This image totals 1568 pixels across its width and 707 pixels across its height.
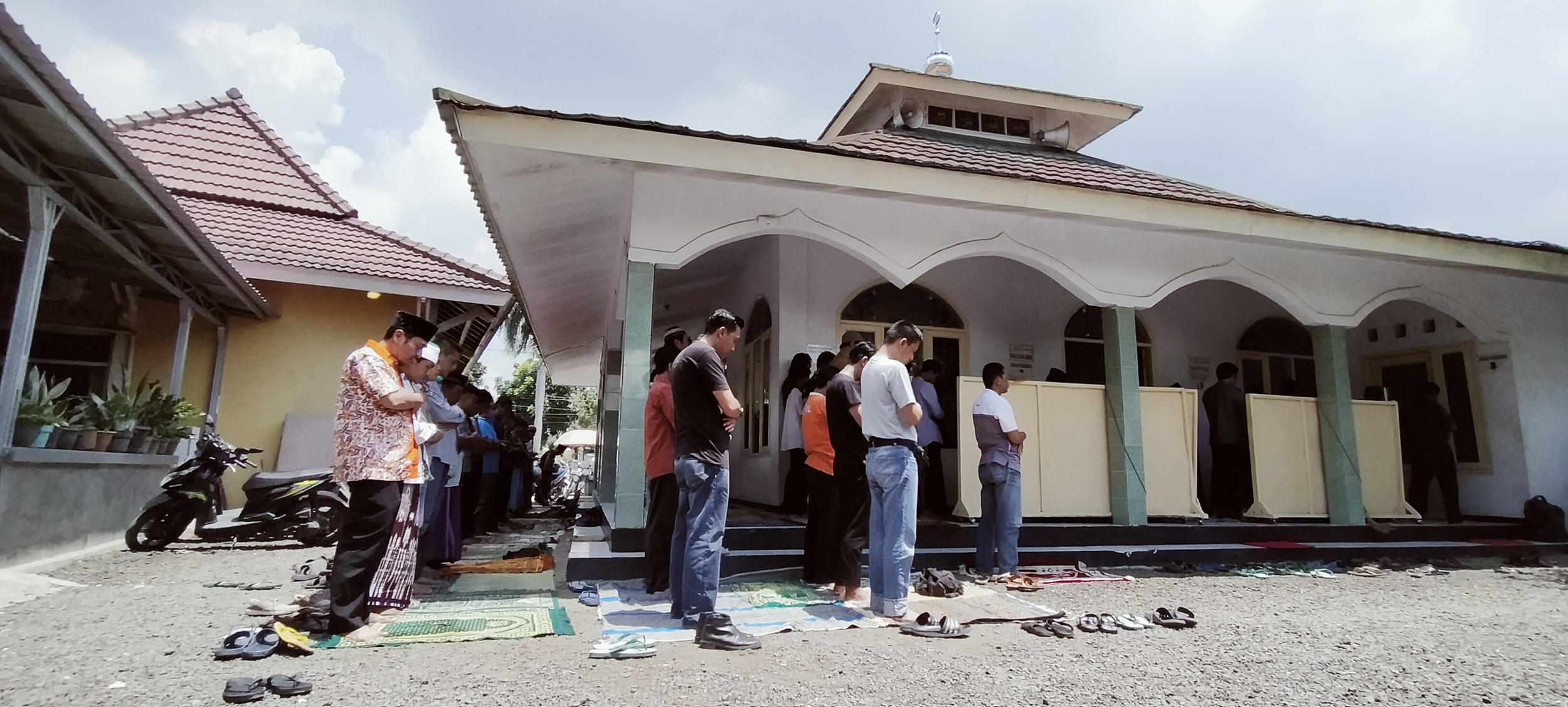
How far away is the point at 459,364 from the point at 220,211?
620 centimetres

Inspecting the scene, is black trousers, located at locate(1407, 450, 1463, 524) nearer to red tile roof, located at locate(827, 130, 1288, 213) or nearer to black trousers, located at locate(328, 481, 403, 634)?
red tile roof, located at locate(827, 130, 1288, 213)

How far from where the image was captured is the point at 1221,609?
15.4 feet

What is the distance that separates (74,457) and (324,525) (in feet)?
6.13

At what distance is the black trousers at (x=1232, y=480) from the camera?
7539mm

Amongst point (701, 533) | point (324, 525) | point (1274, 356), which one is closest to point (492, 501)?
point (324, 525)

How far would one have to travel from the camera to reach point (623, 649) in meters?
3.41

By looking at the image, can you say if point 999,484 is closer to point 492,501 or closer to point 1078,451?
point 1078,451

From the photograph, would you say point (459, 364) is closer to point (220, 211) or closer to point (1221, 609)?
point (1221, 609)

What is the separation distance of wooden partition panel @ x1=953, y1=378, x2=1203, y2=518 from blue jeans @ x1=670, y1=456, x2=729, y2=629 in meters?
3.23

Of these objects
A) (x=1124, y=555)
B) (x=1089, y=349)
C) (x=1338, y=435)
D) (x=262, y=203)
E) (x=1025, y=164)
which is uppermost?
(x=262, y=203)

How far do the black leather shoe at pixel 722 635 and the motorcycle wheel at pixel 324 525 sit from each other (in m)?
4.88

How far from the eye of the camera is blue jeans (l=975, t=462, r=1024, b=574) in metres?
5.52

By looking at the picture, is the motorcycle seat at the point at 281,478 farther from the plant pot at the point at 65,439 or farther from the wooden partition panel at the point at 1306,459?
the wooden partition panel at the point at 1306,459

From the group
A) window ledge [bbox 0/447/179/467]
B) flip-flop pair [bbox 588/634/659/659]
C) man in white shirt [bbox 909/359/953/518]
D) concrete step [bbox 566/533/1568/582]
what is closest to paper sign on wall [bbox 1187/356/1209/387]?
concrete step [bbox 566/533/1568/582]
